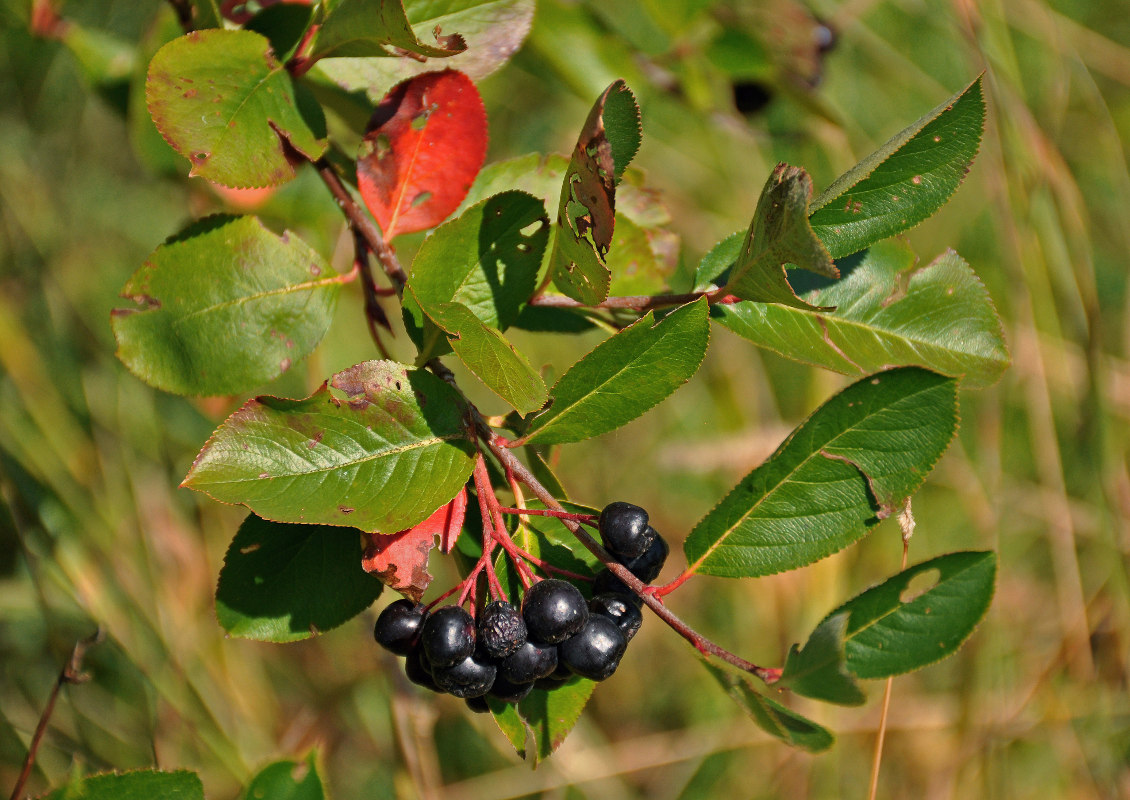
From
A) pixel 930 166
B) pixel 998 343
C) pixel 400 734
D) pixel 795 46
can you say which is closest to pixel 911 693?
pixel 400 734

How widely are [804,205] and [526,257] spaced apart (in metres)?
0.29

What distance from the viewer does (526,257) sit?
31.6 inches

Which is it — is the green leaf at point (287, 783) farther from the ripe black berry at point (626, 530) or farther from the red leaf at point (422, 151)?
the red leaf at point (422, 151)

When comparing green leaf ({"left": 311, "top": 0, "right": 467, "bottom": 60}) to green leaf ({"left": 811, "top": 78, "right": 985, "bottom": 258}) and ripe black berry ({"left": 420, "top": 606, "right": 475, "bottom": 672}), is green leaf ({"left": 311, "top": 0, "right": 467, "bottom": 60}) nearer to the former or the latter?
green leaf ({"left": 811, "top": 78, "right": 985, "bottom": 258})

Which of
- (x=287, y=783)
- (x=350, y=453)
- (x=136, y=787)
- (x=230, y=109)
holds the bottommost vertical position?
(x=287, y=783)

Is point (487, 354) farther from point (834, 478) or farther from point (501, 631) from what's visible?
point (834, 478)

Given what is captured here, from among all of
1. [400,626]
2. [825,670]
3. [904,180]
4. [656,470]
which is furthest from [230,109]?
[656,470]

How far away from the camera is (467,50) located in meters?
0.94

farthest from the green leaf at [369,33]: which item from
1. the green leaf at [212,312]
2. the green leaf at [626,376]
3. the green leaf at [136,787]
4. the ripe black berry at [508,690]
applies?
the green leaf at [136,787]

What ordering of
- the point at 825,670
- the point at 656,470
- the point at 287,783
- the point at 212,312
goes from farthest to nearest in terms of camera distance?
the point at 656,470 → the point at 287,783 → the point at 212,312 → the point at 825,670

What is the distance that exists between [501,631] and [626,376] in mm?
230

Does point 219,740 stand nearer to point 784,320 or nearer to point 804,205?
point 784,320

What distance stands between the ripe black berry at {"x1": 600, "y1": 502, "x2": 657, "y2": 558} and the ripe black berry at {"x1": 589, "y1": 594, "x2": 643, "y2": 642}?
0.05 metres

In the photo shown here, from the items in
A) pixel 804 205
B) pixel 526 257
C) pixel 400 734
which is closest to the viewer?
pixel 804 205
